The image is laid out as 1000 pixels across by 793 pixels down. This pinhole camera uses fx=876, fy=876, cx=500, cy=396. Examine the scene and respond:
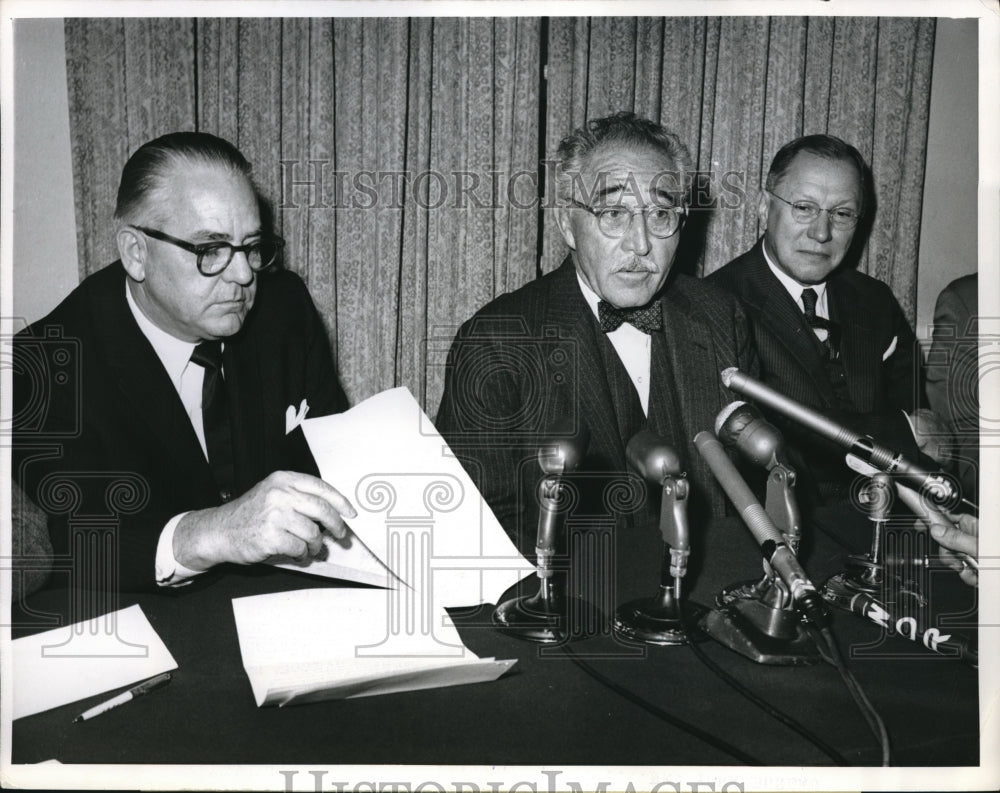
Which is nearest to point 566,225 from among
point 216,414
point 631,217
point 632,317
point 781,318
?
point 631,217

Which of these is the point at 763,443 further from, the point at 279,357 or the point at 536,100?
the point at 279,357

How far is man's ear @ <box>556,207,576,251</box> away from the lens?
1932 mm

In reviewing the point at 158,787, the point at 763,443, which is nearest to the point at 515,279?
the point at 763,443

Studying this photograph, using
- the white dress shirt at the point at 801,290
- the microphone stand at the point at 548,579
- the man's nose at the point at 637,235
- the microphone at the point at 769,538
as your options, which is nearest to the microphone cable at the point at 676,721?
the microphone stand at the point at 548,579

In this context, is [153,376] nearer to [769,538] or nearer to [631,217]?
[631,217]

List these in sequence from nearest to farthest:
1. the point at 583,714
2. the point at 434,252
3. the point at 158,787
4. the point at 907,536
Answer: the point at 583,714, the point at 158,787, the point at 907,536, the point at 434,252

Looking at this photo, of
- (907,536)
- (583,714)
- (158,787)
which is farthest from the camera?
(907,536)

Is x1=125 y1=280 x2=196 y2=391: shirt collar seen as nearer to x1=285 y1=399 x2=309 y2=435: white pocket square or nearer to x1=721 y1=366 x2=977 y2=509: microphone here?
x1=285 y1=399 x2=309 y2=435: white pocket square

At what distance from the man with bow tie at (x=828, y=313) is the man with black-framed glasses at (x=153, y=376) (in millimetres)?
1081

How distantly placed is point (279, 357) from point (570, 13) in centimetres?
97

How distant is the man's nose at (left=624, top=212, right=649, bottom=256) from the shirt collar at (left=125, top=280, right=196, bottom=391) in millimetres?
961

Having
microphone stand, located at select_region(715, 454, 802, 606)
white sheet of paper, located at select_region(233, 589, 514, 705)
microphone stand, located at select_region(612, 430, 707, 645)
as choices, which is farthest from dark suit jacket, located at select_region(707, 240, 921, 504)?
white sheet of paper, located at select_region(233, 589, 514, 705)

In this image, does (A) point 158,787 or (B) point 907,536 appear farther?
(B) point 907,536

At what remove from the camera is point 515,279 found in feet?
6.51
